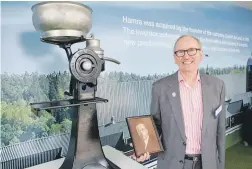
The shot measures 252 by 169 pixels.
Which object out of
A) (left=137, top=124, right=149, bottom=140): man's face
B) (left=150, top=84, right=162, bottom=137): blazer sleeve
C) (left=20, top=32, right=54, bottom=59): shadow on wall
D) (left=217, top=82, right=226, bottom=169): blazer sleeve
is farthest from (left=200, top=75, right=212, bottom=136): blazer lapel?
(left=20, top=32, right=54, bottom=59): shadow on wall

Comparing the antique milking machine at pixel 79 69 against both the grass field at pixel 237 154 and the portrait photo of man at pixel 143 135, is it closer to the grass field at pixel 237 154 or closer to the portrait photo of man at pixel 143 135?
the portrait photo of man at pixel 143 135

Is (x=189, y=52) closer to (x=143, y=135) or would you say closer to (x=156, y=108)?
(x=156, y=108)

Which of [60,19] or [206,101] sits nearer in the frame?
[60,19]

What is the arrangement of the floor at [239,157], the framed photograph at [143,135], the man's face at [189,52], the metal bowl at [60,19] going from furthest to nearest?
the floor at [239,157] → the man's face at [189,52] → the framed photograph at [143,135] → the metal bowl at [60,19]

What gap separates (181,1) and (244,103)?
191cm

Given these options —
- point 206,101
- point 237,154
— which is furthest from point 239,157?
point 206,101

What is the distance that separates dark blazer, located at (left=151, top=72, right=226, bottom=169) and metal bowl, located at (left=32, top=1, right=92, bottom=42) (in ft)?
2.07

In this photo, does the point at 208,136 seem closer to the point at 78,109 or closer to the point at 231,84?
the point at 78,109

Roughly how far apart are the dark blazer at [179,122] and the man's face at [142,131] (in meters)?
0.21

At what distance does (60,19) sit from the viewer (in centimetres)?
98

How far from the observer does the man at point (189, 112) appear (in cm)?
131

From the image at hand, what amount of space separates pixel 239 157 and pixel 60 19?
289cm

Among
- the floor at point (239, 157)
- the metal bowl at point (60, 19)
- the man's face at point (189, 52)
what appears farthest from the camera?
the floor at point (239, 157)

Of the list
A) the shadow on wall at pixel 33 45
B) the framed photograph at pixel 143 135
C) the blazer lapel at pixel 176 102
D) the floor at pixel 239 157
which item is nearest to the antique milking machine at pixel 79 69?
the framed photograph at pixel 143 135
